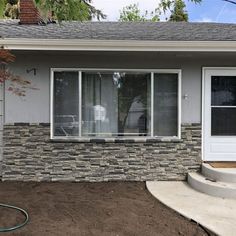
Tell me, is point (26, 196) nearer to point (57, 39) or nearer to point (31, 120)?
point (31, 120)

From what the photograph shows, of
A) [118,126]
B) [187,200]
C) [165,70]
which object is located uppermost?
[165,70]

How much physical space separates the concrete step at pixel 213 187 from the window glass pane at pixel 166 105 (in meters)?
1.17

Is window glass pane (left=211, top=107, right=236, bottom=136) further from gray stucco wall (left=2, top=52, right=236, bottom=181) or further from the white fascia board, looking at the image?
the white fascia board

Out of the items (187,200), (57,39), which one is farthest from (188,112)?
(57,39)

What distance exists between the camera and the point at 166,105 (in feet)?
24.9

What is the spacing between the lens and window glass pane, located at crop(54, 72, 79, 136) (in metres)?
7.46

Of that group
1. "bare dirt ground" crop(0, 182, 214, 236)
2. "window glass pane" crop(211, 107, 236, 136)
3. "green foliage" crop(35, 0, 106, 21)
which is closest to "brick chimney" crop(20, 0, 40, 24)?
"bare dirt ground" crop(0, 182, 214, 236)

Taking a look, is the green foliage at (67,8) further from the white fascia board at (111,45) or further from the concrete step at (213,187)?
the concrete step at (213,187)

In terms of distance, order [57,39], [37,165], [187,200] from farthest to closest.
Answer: [37,165]
[57,39]
[187,200]

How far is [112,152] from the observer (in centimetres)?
740

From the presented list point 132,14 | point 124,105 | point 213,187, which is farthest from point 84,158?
point 132,14

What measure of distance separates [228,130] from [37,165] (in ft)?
13.3

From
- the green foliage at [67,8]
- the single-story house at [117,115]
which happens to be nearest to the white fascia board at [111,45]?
the single-story house at [117,115]

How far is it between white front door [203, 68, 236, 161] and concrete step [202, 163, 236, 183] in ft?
2.43
